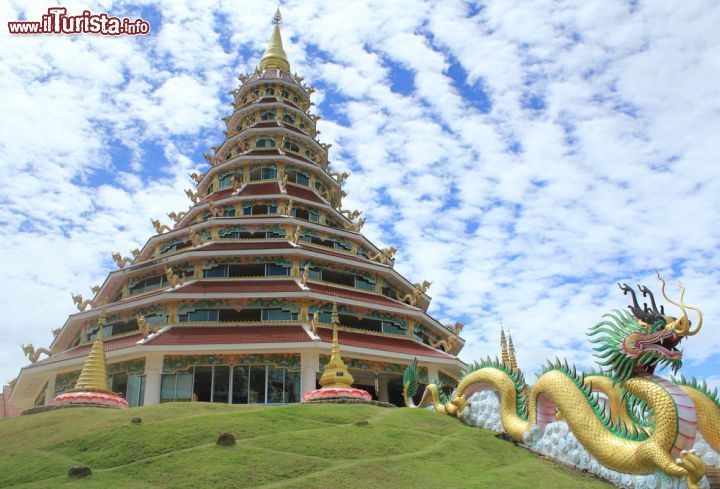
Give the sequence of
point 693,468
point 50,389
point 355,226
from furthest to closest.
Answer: point 355,226 → point 50,389 → point 693,468

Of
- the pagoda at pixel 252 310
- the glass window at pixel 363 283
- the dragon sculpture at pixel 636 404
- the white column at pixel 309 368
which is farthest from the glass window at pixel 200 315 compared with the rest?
the dragon sculpture at pixel 636 404

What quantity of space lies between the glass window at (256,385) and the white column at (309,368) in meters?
1.74

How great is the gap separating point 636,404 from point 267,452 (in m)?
8.48

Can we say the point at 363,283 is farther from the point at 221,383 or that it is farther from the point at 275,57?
the point at 275,57

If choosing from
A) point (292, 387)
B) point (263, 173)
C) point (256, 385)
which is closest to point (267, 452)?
point (292, 387)

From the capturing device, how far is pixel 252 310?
2856 cm

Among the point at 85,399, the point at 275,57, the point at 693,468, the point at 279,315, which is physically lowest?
the point at 693,468

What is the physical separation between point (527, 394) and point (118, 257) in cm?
2417

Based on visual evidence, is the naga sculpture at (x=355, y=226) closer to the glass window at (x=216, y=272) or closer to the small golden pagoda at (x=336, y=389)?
the glass window at (x=216, y=272)

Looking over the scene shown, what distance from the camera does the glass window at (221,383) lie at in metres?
25.9

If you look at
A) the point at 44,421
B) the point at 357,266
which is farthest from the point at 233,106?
the point at 44,421

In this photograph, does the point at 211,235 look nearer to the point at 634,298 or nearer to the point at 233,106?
the point at 233,106

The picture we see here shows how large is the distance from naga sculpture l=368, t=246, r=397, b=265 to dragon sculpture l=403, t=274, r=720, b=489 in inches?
754

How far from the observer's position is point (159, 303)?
28812 millimetres
